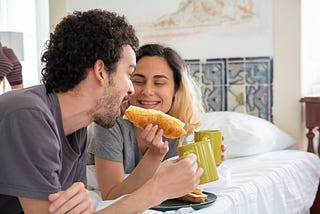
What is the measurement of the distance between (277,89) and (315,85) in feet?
0.89

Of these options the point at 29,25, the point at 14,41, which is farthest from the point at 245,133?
the point at 29,25

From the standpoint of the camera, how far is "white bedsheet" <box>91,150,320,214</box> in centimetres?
154

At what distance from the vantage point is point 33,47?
12.0 ft

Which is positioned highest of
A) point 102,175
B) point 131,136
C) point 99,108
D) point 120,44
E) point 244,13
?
point 244,13

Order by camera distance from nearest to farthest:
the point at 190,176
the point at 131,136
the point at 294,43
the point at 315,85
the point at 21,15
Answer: the point at 190,176 → the point at 131,136 → the point at 294,43 → the point at 315,85 → the point at 21,15

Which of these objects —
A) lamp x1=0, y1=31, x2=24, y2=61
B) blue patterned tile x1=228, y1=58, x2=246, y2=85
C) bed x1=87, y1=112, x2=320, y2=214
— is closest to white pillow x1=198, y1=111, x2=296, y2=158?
bed x1=87, y1=112, x2=320, y2=214

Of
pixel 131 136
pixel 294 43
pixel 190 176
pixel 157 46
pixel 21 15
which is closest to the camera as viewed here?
pixel 190 176

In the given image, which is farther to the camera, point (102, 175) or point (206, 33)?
point (206, 33)

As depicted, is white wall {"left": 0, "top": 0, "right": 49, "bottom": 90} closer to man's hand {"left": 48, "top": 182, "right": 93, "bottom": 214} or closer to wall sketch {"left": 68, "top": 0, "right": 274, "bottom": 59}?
wall sketch {"left": 68, "top": 0, "right": 274, "bottom": 59}

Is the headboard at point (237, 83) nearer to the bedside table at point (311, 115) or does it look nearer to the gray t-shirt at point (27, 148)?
the bedside table at point (311, 115)

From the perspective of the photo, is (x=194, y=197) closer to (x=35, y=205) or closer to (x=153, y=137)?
(x=153, y=137)

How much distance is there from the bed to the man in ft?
0.76

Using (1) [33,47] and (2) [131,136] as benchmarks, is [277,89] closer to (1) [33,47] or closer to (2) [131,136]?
(2) [131,136]

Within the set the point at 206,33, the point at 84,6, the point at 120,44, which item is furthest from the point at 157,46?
the point at 84,6
